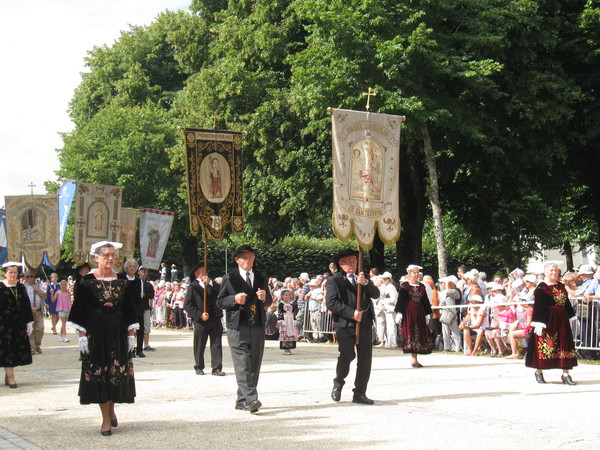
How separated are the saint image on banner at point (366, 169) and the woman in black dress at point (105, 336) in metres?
4.59

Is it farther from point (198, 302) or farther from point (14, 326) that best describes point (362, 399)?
point (198, 302)

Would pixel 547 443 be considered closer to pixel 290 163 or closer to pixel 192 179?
pixel 192 179

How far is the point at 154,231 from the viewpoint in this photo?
2469 cm

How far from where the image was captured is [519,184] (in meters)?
28.9

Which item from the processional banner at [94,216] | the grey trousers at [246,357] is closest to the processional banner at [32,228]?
the processional banner at [94,216]

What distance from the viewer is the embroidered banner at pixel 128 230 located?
23828 mm

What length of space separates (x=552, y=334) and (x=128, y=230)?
13672 millimetres

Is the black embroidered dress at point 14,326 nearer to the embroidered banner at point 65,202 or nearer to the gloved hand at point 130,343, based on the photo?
the gloved hand at point 130,343

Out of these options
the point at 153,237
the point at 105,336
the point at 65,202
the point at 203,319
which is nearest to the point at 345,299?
the point at 105,336

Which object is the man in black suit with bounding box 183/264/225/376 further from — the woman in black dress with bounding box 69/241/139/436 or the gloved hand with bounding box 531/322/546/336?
the woman in black dress with bounding box 69/241/139/436

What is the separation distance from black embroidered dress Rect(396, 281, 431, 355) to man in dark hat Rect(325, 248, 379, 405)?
16.8 feet

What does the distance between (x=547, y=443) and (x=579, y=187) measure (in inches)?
1062

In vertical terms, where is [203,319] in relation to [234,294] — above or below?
below

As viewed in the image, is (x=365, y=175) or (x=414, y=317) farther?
(x=414, y=317)
